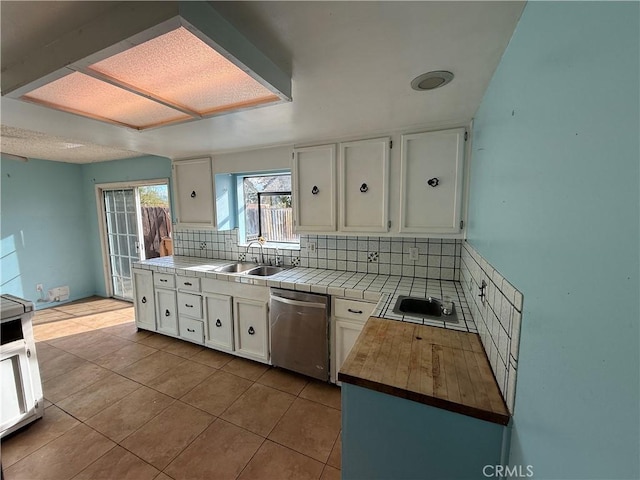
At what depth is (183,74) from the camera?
3.59 ft

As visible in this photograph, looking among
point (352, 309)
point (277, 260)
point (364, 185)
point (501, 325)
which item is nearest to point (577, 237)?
point (501, 325)

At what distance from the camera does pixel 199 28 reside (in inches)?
31.3

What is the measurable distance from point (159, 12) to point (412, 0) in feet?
2.54

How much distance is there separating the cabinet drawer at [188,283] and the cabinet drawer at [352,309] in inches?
60.7

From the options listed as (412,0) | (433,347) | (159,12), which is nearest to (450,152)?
(412,0)

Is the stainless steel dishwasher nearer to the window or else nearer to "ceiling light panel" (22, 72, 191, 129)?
the window

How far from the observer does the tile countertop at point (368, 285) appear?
5.12 feet

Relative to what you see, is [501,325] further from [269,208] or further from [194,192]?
[194,192]

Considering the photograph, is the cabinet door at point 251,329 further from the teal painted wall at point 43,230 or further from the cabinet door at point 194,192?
the teal painted wall at point 43,230

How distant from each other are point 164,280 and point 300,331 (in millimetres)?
1765

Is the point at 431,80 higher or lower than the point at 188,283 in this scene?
higher

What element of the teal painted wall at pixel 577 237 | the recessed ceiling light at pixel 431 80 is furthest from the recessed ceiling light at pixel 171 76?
the teal painted wall at pixel 577 237

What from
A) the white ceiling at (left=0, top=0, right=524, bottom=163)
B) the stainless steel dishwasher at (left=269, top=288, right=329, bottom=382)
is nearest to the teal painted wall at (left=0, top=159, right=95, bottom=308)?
the white ceiling at (left=0, top=0, right=524, bottom=163)

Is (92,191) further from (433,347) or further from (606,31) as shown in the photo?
(606,31)
